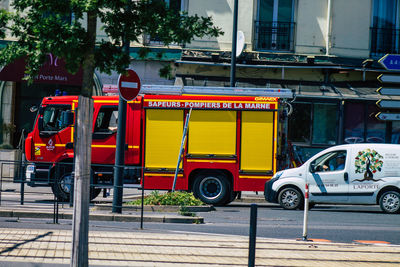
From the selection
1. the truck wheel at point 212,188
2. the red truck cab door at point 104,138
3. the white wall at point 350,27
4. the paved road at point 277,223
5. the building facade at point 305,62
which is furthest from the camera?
the white wall at point 350,27

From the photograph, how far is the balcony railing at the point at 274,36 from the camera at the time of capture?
24156mm

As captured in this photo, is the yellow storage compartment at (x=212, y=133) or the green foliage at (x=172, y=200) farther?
the yellow storage compartment at (x=212, y=133)

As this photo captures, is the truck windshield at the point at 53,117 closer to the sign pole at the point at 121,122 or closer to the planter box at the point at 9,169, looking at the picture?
the planter box at the point at 9,169

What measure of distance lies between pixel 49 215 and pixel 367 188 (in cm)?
772

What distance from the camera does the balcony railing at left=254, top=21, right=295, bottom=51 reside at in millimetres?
24156

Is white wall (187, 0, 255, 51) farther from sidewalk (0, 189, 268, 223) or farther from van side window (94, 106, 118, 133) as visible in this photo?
sidewalk (0, 189, 268, 223)

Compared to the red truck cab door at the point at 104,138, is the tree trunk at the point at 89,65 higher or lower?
higher

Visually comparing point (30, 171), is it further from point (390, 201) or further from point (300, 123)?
point (300, 123)

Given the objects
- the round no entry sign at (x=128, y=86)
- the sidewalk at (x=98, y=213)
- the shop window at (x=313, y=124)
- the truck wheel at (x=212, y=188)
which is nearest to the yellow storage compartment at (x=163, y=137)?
the truck wheel at (x=212, y=188)

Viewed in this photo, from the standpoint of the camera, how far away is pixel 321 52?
79.5 ft

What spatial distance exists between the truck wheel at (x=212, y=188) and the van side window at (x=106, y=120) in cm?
260

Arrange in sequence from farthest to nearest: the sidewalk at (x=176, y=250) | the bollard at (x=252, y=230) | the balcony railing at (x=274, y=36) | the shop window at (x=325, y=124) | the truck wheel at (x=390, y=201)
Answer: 1. the balcony railing at (x=274, y=36)
2. the shop window at (x=325, y=124)
3. the truck wheel at (x=390, y=201)
4. the sidewalk at (x=176, y=250)
5. the bollard at (x=252, y=230)

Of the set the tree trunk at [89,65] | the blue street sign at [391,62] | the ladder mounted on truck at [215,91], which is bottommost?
the tree trunk at [89,65]

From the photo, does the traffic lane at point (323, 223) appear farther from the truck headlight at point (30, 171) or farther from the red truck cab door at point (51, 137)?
the red truck cab door at point (51, 137)
